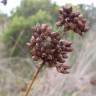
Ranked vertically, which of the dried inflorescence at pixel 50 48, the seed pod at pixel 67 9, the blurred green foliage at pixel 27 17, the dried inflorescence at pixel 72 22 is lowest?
the blurred green foliage at pixel 27 17

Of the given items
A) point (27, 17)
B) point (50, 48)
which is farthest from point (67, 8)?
point (27, 17)

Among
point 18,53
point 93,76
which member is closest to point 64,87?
point 93,76

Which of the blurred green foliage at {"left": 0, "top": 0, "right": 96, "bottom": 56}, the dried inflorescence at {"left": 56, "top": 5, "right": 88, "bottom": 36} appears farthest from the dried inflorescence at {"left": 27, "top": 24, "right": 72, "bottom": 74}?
the blurred green foliage at {"left": 0, "top": 0, "right": 96, "bottom": 56}

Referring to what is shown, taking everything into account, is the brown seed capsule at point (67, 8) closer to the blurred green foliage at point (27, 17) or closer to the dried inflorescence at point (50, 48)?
the dried inflorescence at point (50, 48)

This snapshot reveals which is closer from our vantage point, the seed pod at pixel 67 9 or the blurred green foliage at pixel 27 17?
the seed pod at pixel 67 9

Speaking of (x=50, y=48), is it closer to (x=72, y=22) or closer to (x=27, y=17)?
(x=72, y=22)

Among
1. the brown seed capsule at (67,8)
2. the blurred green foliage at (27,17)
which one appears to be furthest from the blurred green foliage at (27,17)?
the brown seed capsule at (67,8)

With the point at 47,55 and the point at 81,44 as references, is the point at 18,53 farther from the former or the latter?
the point at 47,55
